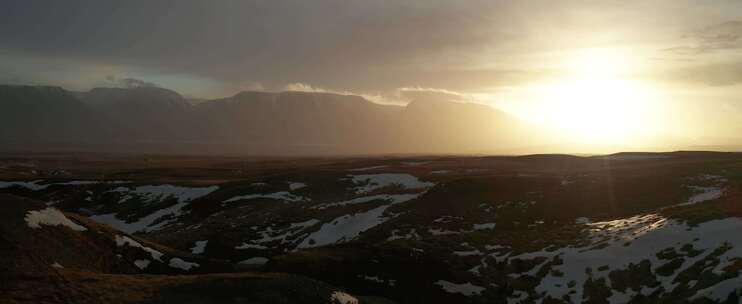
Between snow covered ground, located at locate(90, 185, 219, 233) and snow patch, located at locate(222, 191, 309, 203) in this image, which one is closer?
snow covered ground, located at locate(90, 185, 219, 233)

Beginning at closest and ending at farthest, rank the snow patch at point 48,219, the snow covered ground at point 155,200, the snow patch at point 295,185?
the snow patch at point 48,219, the snow covered ground at point 155,200, the snow patch at point 295,185

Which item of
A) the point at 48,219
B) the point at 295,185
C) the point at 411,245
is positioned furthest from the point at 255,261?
the point at 295,185

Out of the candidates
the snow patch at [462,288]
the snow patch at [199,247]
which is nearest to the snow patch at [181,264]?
the snow patch at [199,247]

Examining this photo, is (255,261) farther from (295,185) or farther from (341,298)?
(295,185)

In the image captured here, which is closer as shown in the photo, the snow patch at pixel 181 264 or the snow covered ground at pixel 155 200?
the snow patch at pixel 181 264

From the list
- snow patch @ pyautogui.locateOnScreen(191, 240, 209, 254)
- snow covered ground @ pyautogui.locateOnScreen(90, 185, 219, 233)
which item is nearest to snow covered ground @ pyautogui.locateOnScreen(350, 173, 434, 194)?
snow covered ground @ pyautogui.locateOnScreen(90, 185, 219, 233)

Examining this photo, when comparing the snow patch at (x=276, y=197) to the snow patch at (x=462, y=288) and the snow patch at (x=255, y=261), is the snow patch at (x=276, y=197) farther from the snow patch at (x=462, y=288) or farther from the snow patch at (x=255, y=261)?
the snow patch at (x=462, y=288)

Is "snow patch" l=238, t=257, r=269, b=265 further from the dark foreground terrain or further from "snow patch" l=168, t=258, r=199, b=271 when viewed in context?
"snow patch" l=168, t=258, r=199, b=271

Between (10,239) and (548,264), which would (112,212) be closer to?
(10,239)
